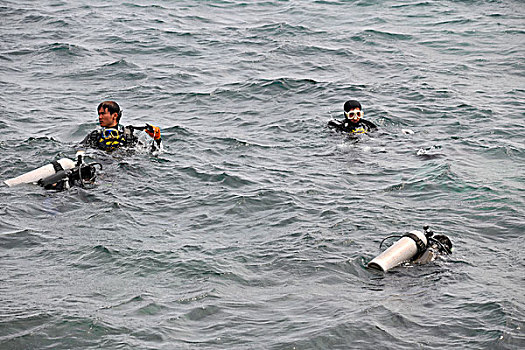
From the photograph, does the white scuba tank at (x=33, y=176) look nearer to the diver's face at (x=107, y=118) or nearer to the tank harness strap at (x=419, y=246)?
the diver's face at (x=107, y=118)

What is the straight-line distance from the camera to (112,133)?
1108cm

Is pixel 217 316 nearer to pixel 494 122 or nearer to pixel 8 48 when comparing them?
pixel 494 122

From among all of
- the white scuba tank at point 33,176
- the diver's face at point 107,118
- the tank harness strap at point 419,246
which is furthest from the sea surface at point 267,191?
the diver's face at point 107,118

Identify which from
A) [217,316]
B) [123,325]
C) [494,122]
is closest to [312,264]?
[217,316]

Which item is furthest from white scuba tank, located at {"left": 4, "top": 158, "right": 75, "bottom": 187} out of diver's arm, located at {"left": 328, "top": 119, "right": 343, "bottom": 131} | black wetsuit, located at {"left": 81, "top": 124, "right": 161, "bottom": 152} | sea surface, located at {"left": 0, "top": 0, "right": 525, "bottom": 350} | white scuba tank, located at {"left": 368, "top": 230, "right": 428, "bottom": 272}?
diver's arm, located at {"left": 328, "top": 119, "right": 343, "bottom": 131}

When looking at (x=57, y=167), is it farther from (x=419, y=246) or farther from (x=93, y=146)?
(x=419, y=246)

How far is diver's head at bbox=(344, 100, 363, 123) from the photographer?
39.6ft

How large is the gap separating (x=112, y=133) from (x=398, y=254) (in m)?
5.38

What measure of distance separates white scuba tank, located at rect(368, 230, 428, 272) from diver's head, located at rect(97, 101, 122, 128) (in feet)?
17.0

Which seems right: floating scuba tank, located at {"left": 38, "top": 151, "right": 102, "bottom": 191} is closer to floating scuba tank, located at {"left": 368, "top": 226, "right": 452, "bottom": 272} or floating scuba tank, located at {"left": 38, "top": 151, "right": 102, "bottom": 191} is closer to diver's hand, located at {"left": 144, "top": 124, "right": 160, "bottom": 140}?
diver's hand, located at {"left": 144, "top": 124, "right": 160, "bottom": 140}

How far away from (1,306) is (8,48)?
43.6 feet

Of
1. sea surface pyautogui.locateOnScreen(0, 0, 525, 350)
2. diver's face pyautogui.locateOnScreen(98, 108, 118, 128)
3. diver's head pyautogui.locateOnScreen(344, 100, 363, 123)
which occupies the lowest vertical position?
sea surface pyautogui.locateOnScreen(0, 0, 525, 350)

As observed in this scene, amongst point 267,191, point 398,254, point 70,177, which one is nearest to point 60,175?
point 70,177

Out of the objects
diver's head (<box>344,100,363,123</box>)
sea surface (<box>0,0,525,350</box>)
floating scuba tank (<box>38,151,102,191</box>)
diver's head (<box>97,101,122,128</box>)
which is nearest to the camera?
sea surface (<box>0,0,525,350</box>)
